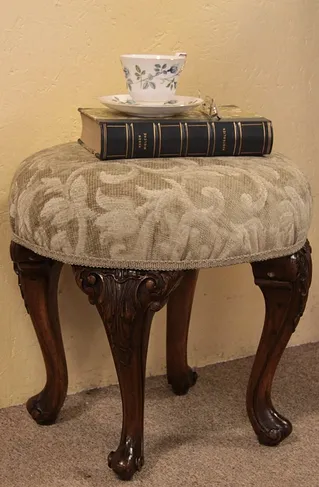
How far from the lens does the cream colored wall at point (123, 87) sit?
3.80 feet

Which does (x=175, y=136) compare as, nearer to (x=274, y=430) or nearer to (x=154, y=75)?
(x=154, y=75)

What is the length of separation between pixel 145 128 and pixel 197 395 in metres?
0.54

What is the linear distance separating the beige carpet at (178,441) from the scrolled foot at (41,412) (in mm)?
11

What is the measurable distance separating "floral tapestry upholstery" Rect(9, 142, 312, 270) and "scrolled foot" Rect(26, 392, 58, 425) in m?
0.34

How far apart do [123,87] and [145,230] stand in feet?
1.32

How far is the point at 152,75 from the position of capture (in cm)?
102

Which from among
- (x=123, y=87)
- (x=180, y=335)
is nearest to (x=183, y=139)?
(x=123, y=87)

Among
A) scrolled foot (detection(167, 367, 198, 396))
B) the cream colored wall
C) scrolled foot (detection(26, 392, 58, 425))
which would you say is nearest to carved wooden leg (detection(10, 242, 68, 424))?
scrolled foot (detection(26, 392, 58, 425))

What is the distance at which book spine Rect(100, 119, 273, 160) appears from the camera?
3.14ft

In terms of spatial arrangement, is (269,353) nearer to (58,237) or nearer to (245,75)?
(58,237)

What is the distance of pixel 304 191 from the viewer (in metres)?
1.01

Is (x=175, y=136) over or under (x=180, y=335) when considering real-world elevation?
over

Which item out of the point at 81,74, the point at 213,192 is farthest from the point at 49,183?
the point at 81,74

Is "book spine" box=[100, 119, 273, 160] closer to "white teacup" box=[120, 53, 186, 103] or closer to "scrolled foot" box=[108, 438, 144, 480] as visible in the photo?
"white teacup" box=[120, 53, 186, 103]
